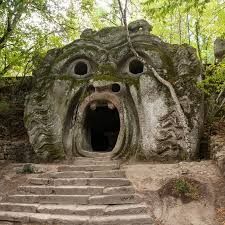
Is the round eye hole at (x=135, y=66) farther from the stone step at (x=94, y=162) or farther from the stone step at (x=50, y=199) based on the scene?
the stone step at (x=50, y=199)

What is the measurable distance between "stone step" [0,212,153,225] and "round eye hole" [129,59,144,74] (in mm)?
5011

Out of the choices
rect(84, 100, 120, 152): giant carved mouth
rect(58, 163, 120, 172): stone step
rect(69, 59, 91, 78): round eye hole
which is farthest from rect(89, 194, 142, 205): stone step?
rect(69, 59, 91, 78): round eye hole

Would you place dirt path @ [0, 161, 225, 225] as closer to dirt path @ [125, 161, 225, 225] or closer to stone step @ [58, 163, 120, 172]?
dirt path @ [125, 161, 225, 225]

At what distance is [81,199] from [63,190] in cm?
59

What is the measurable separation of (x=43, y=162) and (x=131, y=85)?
323 cm

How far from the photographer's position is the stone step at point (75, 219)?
6125 mm

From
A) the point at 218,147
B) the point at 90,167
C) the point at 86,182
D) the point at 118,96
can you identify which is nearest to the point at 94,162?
the point at 90,167

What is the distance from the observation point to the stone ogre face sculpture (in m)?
8.73

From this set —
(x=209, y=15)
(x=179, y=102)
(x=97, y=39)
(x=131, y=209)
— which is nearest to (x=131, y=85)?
(x=179, y=102)

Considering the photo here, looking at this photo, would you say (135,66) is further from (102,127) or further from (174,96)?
(102,127)

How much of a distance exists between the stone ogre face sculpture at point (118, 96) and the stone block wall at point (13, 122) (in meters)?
0.89

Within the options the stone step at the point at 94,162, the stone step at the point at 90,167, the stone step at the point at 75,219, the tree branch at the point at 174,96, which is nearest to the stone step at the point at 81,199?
the stone step at the point at 75,219

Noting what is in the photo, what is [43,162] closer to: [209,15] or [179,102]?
[179,102]

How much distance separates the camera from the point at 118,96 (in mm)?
9398
